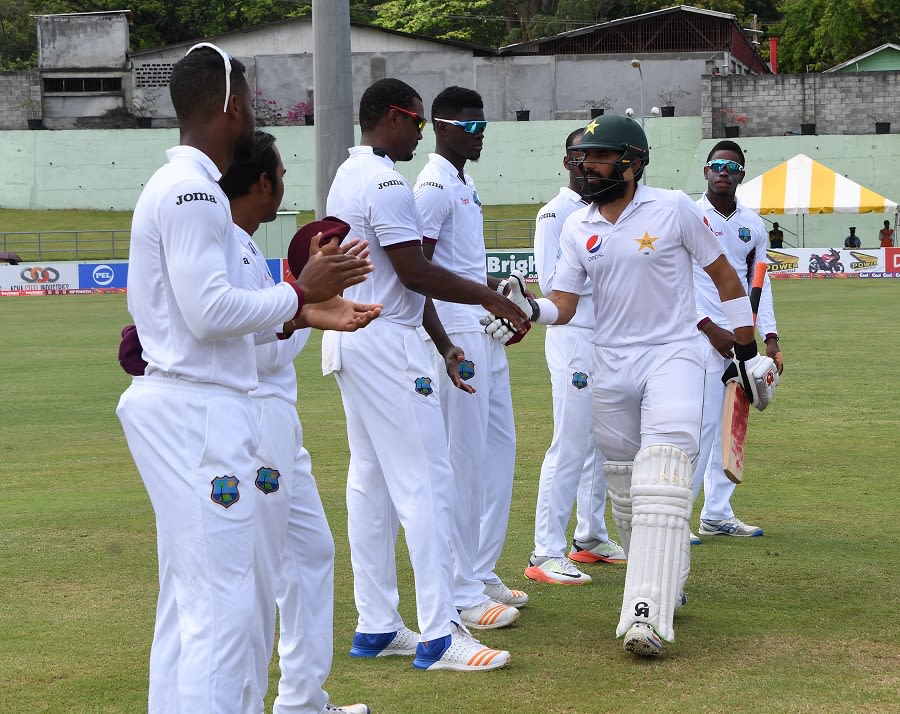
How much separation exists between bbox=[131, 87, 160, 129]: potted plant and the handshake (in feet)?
200

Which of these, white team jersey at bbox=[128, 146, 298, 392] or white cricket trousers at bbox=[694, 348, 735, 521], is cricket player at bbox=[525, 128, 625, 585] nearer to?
white cricket trousers at bbox=[694, 348, 735, 521]

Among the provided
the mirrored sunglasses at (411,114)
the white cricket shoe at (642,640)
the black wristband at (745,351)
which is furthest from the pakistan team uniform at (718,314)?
the mirrored sunglasses at (411,114)

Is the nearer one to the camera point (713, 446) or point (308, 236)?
point (308, 236)

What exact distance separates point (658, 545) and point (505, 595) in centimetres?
128

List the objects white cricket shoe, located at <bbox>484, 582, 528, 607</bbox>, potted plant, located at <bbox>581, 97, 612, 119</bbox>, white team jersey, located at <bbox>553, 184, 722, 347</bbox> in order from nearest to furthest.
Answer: white team jersey, located at <bbox>553, 184, 722, 347</bbox>, white cricket shoe, located at <bbox>484, 582, 528, 607</bbox>, potted plant, located at <bbox>581, 97, 612, 119</bbox>

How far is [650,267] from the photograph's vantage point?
6.30 meters

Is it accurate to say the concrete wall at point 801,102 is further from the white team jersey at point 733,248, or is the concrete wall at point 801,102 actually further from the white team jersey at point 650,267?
the white team jersey at point 650,267

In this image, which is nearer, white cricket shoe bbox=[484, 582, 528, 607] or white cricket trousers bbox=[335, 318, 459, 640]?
white cricket trousers bbox=[335, 318, 459, 640]

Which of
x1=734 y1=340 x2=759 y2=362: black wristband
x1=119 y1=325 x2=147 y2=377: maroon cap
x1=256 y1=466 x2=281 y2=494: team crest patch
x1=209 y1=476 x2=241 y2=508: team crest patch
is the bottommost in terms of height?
x1=256 y1=466 x2=281 y2=494: team crest patch

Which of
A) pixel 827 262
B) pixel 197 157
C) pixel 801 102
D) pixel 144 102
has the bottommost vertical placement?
pixel 827 262

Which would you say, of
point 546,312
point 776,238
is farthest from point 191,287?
point 776,238

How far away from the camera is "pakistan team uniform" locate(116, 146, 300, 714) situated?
386 cm

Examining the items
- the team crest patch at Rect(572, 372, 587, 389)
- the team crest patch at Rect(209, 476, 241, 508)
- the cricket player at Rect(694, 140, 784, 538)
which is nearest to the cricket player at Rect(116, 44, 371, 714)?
the team crest patch at Rect(209, 476, 241, 508)

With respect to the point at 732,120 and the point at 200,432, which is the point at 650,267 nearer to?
the point at 200,432
